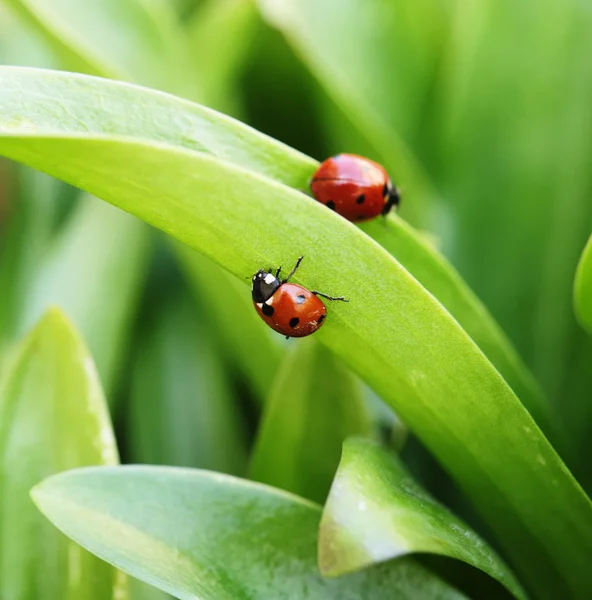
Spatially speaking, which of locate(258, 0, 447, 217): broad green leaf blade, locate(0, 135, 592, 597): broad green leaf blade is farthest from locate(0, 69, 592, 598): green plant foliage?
locate(258, 0, 447, 217): broad green leaf blade

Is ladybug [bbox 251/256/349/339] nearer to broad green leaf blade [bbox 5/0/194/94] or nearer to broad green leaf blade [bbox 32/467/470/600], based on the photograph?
broad green leaf blade [bbox 32/467/470/600]

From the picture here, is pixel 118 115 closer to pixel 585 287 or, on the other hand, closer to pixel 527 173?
pixel 585 287

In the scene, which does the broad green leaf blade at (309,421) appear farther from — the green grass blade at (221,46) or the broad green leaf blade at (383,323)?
the green grass blade at (221,46)

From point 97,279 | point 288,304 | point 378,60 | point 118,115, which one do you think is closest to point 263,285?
point 288,304

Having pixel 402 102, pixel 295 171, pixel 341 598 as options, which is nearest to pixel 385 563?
pixel 341 598

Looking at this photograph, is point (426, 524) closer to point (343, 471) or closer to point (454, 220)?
point (343, 471)

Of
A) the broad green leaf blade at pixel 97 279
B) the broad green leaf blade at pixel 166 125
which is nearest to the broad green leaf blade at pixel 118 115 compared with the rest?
the broad green leaf blade at pixel 166 125
